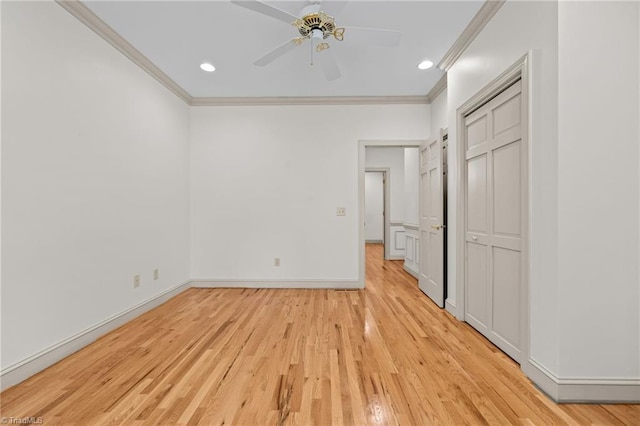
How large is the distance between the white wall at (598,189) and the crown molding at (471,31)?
0.72m

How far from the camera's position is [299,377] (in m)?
1.75

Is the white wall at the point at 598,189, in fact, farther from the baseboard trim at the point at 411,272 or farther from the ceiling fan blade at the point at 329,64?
the baseboard trim at the point at 411,272

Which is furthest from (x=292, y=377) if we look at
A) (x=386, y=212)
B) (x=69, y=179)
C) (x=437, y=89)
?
(x=386, y=212)

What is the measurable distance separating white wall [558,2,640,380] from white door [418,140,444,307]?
1541 millimetres

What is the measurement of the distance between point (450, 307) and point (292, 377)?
76.5 inches

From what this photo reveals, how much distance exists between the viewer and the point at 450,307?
287cm

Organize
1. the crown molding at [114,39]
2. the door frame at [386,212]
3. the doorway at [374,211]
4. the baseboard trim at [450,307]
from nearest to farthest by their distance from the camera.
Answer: the crown molding at [114,39], the baseboard trim at [450,307], the door frame at [386,212], the doorway at [374,211]

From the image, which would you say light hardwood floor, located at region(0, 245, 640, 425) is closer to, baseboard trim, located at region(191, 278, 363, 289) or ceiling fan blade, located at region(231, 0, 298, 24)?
baseboard trim, located at region(191, 278, 363, 289)

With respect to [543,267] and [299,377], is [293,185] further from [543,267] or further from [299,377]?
[543,267]

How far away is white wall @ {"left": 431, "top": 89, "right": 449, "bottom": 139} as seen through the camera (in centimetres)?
331

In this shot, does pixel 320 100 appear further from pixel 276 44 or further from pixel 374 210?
pixel 374 210

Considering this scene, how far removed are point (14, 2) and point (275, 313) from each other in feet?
10.1

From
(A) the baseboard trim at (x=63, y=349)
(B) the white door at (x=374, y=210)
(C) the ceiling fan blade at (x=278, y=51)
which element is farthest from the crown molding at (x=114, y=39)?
(B) the white door at (x=374, y=210)

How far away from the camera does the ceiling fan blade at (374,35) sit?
200 cm
